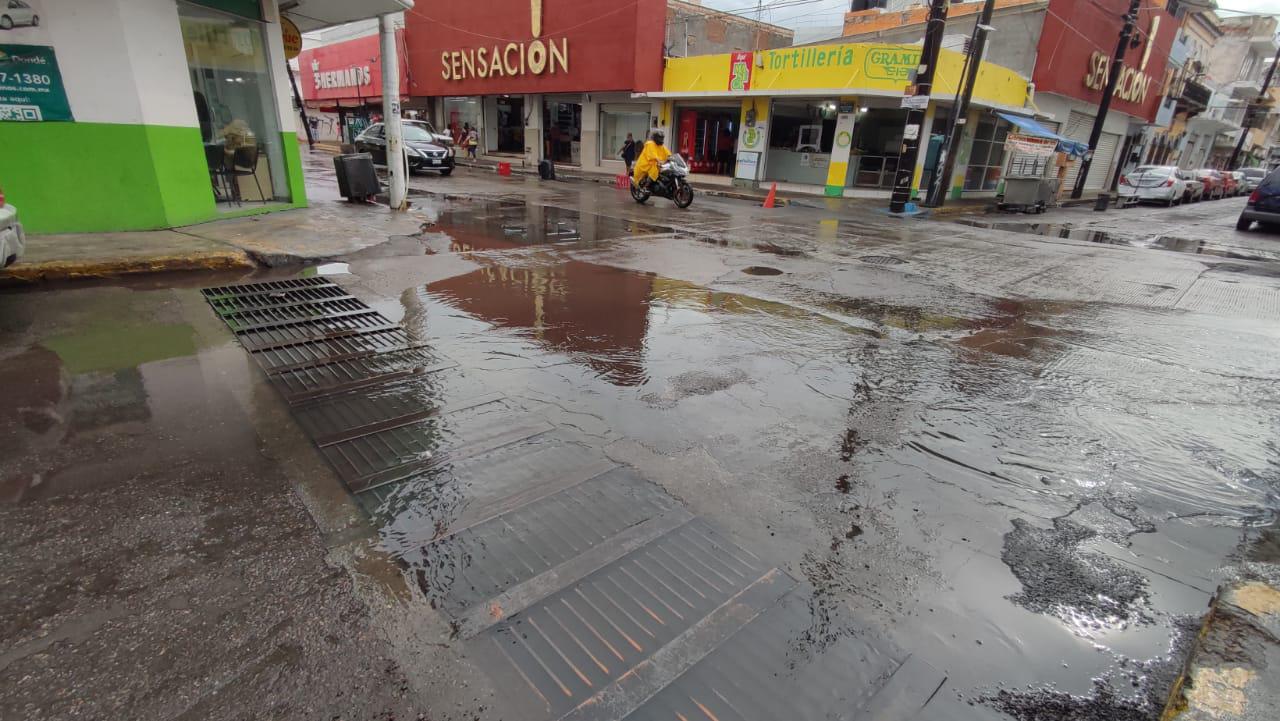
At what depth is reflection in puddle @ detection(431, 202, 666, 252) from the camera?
34.2 ft

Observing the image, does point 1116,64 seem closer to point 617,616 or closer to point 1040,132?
point 1040,132

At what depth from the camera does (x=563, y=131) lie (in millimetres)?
31125

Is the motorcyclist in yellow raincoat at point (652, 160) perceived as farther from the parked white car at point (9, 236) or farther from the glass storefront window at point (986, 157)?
the glass storefront window at point (986, 157)

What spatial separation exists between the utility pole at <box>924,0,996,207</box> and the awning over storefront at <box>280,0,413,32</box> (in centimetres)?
1526

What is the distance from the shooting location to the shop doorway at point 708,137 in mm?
25969

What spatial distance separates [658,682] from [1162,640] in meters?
2.06

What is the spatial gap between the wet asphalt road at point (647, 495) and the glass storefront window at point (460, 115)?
97.3 feet

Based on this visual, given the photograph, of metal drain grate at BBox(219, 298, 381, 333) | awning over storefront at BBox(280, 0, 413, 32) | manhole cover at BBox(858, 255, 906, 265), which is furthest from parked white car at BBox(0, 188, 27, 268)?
manhole cover at BBox(858, 255, 906, 265)

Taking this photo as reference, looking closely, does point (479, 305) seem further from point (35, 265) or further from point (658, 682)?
point (658, 682)

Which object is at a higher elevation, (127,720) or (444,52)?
(444,52)

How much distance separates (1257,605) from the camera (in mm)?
2457

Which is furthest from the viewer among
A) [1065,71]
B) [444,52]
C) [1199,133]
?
[1199,133]

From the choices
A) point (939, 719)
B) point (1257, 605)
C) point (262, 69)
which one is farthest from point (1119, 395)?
point (262, 69)

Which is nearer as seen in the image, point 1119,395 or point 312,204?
point 1119,395
